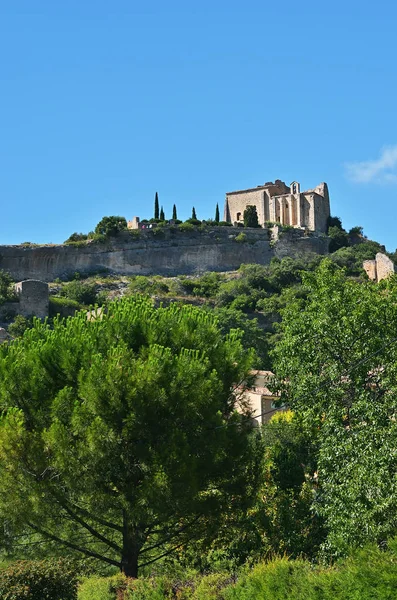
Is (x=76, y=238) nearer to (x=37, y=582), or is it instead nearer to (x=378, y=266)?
(x=378, y=266)

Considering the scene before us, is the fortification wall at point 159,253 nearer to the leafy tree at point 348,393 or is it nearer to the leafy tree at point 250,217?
the leafy tree at point 250,217

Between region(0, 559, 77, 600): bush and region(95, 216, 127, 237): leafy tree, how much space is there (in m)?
55.0

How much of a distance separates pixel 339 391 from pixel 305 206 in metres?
61.6

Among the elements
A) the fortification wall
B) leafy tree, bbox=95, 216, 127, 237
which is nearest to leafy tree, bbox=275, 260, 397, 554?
the fortification wall

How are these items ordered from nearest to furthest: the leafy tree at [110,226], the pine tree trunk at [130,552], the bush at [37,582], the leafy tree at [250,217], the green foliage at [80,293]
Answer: the bush at [37,582]
the pine tree trunk at [130,552]
the green foliage at [80,293]
the leafy tree at [110,226]
the leafy tree at [250,217]

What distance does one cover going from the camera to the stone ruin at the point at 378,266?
67.6 metres

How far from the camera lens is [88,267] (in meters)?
68.9

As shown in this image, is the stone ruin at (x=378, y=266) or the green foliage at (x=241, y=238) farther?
the green foliage at (x=241, y=238)

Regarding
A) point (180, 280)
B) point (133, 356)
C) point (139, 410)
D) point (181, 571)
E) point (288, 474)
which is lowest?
point (181, 571)

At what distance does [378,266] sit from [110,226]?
74.9ft

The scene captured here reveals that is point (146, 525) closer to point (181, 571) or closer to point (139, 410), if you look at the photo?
point (181, 571)

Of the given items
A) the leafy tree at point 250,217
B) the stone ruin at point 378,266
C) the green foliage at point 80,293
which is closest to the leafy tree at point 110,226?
the green foliage at point 80,293

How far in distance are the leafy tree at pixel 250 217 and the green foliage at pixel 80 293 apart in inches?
811

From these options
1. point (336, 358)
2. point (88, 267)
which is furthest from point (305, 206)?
point (336, 358)
